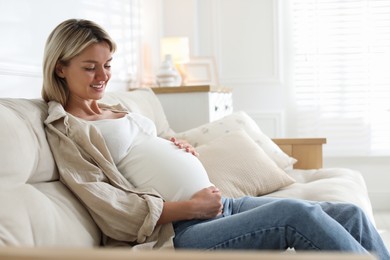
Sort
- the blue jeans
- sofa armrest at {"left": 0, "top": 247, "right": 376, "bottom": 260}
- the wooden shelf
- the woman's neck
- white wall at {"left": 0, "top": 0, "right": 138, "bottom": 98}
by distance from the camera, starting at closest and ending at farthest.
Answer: sofa armrest at {"left": 0, "top": 247, "right": 376, "bottom": 260}, the blue jeans, the woman's neck, white wall at {"left": 0, "top": 0, "right": 138, "bottom": 98}, the wooden shelf

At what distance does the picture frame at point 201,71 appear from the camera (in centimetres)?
486

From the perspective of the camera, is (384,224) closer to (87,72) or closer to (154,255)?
(87,72)

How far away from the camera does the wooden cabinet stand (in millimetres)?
3830

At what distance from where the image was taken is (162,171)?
1.97 m

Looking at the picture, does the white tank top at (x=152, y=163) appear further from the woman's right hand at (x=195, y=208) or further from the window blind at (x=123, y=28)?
the window blind at (x=123, y=28)

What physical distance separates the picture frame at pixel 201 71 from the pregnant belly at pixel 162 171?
2.81 m

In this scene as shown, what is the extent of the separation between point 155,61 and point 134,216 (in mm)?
3264

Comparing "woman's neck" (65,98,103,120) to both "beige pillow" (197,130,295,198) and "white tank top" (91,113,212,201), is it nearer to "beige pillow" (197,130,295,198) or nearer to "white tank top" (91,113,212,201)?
"white tank top" (91,113,212,201)

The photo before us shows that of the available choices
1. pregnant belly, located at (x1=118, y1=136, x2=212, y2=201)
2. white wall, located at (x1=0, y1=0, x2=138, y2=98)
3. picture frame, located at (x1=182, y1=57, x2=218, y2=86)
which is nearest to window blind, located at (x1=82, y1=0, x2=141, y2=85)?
white wall, located at (x1=0, y1=0, x2=138, y2=98)

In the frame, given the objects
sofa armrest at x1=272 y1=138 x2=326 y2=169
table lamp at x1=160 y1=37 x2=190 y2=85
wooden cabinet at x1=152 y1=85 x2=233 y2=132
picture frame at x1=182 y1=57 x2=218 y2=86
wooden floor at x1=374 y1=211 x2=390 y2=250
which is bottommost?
wooden floor at x1=374 y1=211 x2=390 y2=250

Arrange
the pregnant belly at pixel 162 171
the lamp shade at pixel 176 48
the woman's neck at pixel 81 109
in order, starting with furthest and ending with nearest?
the lamp shade at pixel 176 48
the woman's neck at pixel 81 109
the pregnant belly at pixel 162 171

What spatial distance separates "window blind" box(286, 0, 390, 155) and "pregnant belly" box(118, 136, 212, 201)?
3.16 metres

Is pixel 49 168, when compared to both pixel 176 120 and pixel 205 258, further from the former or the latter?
pixel 176 120

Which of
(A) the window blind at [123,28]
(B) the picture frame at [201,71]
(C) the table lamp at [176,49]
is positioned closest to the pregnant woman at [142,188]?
(A) the window blind at [123,28]
